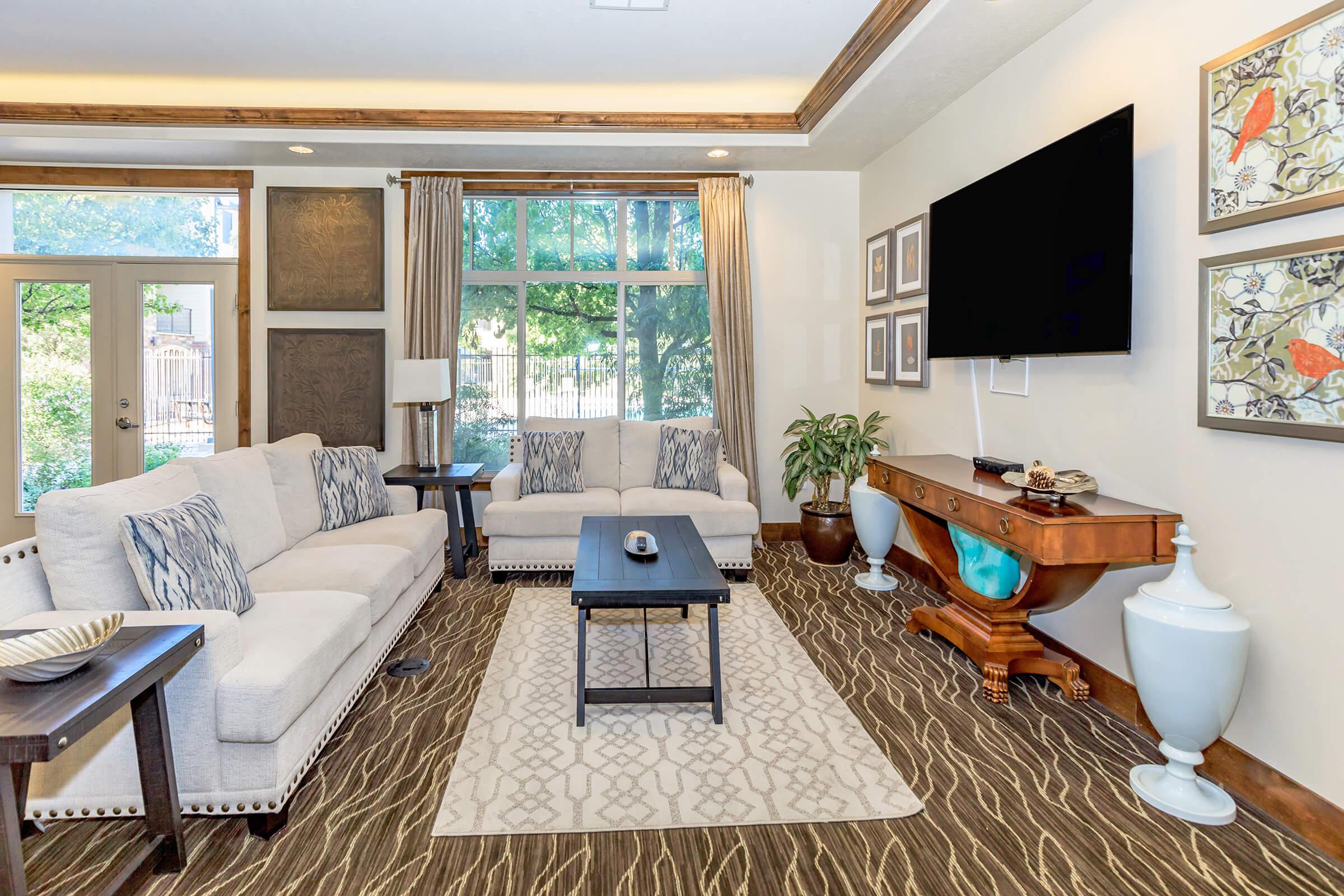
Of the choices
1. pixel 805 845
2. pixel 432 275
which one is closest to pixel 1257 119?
pixel 805 845

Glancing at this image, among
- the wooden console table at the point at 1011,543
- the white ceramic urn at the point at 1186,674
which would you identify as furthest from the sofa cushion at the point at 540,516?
the white ceramic urn at the point at 1186,674

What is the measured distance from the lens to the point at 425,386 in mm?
4570

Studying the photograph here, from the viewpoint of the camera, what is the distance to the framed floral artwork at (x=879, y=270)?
15.6 feet

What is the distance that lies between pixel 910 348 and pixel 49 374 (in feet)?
19.5

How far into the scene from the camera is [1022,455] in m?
3.38

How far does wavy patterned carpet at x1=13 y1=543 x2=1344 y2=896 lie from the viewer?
1.77 metres

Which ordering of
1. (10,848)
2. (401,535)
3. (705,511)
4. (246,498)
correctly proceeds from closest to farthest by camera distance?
(10,848), (246,498), (401,535), (705,511)

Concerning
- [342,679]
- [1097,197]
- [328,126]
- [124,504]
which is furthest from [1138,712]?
[328,126]

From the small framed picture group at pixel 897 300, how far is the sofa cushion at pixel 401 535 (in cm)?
297

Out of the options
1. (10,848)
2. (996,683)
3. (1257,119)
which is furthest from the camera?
(996,683)

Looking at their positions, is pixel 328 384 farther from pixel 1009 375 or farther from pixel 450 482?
pixel 1009 375

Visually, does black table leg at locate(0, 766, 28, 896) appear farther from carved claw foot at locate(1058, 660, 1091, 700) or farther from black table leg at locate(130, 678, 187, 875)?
carved claw foot at locate(1058, 660, 1091, 700)

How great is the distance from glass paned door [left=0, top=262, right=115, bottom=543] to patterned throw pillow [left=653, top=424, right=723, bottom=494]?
395 cm

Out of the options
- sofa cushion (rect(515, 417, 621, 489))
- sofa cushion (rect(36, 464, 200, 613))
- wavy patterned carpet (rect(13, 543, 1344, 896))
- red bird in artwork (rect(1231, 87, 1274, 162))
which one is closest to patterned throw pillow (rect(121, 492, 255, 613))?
sofa cushion (rect(36, 464, 200, 613))
